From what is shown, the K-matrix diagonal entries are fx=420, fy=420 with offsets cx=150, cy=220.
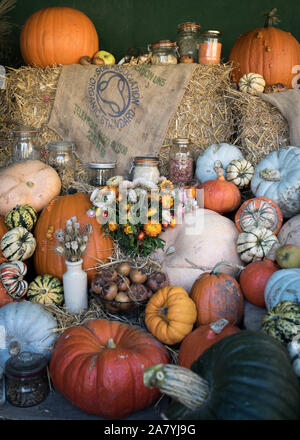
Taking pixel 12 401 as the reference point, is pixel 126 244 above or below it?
above

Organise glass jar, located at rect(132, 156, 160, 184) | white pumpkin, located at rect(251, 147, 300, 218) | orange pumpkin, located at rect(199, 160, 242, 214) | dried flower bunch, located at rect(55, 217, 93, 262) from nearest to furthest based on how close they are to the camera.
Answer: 1. dried flower bunch, located at rect(55, 217, 93, 262)
2. white pumpkin, located at rect(251, 147, 300, 218)
3. orange pumpkin, located at rect(199, 160, 242, 214)
4. glass jar, located at rect(132, 156, 160, 184)

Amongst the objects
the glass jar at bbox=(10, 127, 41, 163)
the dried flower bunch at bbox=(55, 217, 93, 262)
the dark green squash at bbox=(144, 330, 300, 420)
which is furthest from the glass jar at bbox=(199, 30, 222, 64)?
the dark green squash at bbox=(144, 330, 300, 420)

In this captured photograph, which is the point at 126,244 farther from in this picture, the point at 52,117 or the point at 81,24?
the point at 81,24

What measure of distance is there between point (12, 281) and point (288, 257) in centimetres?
167

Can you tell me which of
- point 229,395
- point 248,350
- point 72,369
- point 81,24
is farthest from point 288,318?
point 81,24

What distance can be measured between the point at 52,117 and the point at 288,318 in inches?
110

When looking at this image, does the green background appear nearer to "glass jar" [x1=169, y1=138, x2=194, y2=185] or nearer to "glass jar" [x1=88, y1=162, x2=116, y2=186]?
"glass jar" [x1=169, y1=138, x2=194, y2=185]

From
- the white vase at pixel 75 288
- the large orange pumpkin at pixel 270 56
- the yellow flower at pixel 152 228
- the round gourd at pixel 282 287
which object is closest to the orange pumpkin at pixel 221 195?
the yellow flower at pixel 152 228

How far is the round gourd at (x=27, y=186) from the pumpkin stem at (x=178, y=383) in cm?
215

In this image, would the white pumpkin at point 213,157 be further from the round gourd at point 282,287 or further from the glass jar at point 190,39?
the round gourd at point 282,287

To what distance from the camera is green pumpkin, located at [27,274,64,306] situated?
2.71 m

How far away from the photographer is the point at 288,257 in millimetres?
2350

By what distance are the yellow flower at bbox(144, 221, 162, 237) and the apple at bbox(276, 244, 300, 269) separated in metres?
0.78

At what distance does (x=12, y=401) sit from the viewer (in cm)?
204
